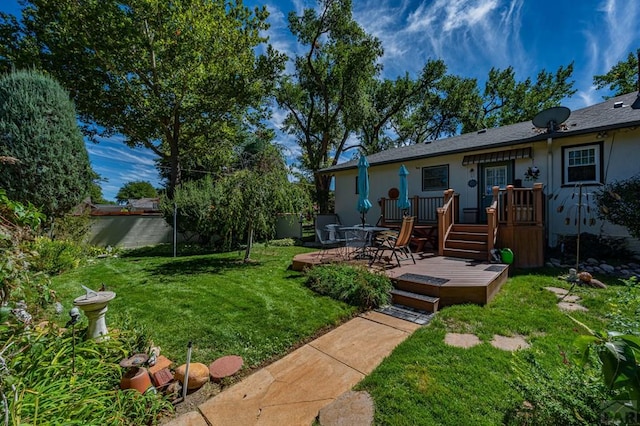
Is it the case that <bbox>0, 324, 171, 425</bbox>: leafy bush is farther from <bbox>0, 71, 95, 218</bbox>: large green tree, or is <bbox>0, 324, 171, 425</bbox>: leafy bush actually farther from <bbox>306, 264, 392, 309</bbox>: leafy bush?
<bbox>0, 71, 95, 218</bbox>: large green tree

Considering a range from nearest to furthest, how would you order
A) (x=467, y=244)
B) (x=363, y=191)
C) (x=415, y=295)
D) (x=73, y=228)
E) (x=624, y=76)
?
(x=415, y=295) < (x=467, y=244) < (x=363, y=191) < (x=73, y=228) < (x=624, y=76)

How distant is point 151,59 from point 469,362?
15.2m

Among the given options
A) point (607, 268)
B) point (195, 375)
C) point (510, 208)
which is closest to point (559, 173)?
point (510, 208)

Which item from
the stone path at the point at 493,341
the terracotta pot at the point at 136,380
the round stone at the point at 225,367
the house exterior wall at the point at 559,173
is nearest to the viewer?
the terracotta pot at the point at 136,380

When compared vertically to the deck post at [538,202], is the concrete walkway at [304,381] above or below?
below

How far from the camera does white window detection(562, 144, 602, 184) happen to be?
740cm

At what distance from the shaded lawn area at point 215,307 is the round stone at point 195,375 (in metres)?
0.29

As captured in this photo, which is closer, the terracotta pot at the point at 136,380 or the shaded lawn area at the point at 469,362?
the shaded lawn area at the point at 469,362

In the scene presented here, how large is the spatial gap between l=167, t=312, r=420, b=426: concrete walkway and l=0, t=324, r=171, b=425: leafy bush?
16.9 inches

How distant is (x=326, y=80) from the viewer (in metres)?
19.4

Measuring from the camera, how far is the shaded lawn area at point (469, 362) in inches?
87.4

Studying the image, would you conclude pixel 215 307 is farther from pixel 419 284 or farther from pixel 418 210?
pixel 418 210

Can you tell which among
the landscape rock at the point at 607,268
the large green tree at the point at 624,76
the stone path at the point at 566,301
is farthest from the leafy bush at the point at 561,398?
the large green tree at the point at 624,76

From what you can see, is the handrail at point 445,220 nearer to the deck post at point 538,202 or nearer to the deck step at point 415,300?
the deck post at point 538,202
